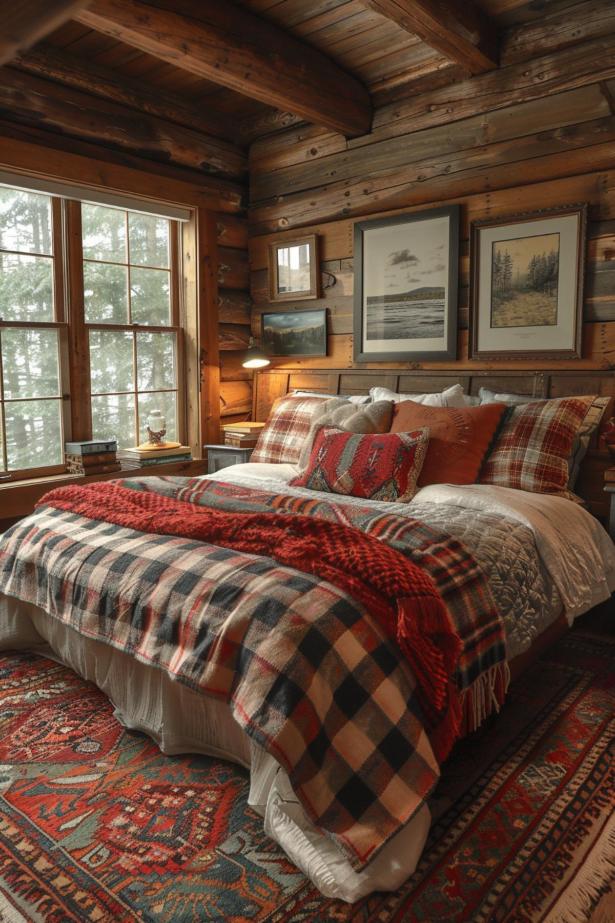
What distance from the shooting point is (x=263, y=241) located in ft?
15.3

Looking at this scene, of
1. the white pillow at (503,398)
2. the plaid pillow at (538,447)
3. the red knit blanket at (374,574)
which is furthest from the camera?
the white pillow at (503,398)

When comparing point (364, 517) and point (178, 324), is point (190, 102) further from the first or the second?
point (364, 517)

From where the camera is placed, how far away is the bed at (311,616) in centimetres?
156

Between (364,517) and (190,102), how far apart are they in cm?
321

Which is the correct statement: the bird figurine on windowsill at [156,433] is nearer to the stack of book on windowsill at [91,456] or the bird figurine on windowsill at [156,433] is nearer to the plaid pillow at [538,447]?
the stack of book on windowsill at [91,456]

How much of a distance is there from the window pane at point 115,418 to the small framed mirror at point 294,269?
125cm

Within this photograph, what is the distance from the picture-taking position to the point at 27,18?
30.1 inches

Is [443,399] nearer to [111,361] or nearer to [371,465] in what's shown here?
[371,465]

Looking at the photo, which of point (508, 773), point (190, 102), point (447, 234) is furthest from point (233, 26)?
point (508, 773)

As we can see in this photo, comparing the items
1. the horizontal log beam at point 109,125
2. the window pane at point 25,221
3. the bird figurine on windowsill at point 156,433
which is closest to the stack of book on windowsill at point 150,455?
the bird figurine on windowsill at point 156,433

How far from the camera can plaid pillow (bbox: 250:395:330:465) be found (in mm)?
3631

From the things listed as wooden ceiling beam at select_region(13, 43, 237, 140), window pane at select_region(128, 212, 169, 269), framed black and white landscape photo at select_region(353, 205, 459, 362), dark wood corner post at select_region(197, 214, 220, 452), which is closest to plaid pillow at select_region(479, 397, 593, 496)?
framed black and white landscape photo at select_region(353, 205, 459, 362)

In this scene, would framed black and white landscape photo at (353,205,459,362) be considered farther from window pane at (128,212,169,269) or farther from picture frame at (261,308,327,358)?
window pane at (128,212,169,269)

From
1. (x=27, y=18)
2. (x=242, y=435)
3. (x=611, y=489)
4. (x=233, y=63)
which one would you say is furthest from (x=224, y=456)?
(x=27, y=18)
